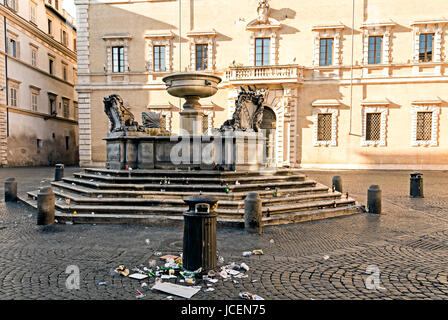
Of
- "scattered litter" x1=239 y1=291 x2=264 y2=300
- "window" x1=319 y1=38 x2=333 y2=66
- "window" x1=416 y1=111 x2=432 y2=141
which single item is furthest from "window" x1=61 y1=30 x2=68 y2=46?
"scattered litter" x1=239 y1=291 x2=264 y2=300

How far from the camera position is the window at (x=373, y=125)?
75.4ft

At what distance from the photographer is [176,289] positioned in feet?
12.7

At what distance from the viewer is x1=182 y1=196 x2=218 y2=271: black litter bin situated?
14.3ft

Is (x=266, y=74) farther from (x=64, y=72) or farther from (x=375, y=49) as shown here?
(x=64, y=72)

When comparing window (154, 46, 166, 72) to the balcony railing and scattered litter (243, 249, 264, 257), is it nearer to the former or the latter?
the balcony railing

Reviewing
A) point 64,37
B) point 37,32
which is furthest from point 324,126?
point 64,37

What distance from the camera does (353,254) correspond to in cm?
525

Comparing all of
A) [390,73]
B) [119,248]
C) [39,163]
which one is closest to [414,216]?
[119,248]

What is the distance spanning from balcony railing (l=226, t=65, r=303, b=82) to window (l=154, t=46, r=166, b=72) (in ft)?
18.8

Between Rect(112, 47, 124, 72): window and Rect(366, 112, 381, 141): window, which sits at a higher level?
Rect(112, 47, 124, 72): window

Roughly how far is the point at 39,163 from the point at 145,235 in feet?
89.7

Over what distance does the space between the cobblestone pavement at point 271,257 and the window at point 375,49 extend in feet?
58.7

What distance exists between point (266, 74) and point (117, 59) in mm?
11789
